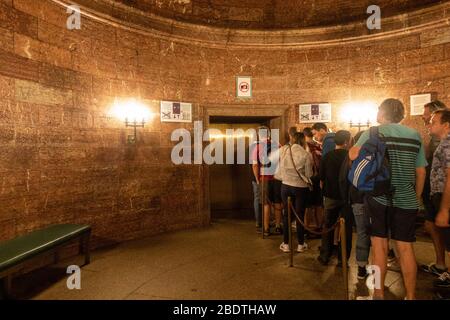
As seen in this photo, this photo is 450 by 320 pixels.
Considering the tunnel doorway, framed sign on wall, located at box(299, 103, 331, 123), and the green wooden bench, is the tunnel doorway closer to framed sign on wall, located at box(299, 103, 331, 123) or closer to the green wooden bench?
framed sign on wall, located at box(299, 103, 331, 123)

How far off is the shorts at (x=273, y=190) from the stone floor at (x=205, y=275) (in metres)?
0.75

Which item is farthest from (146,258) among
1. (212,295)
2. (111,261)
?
(212,295)

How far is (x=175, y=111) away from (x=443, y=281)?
487 cm


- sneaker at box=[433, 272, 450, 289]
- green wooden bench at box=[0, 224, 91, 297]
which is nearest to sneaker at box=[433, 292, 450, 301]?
sneaker at box=[433, 272, 450, 289]

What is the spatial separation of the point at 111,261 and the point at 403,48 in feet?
20.7

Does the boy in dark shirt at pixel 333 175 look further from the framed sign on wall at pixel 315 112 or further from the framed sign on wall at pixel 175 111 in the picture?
the framed sign on wall at pixel 175 111

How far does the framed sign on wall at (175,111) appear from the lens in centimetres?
626

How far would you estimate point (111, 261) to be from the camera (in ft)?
15.5

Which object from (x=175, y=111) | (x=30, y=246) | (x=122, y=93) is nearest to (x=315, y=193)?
(x=175, y=111)

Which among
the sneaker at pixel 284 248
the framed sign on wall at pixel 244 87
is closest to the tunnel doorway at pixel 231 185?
the framed sign on wall at pixel 244 87

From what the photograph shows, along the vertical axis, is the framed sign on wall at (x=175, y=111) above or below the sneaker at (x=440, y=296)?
above

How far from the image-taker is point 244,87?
6.78 m

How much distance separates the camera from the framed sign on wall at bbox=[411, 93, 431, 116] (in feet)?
19.8

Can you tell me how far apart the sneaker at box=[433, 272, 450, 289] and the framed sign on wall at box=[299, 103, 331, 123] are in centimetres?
368
